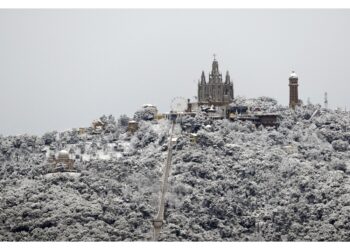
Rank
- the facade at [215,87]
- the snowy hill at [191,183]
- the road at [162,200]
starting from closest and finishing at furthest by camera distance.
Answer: the road at [162,200]
the snowy hill at [191,183]
the facade at [215,87]

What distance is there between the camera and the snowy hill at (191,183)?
105125 millimetres

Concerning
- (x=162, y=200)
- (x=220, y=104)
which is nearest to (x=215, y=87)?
(x=220, y=104)

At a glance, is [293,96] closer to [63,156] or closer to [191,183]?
[191,183]

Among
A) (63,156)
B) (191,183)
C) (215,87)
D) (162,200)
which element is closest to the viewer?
(162,200)

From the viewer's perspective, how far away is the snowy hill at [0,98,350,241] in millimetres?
105125

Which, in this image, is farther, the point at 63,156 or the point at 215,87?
the point at 215,87

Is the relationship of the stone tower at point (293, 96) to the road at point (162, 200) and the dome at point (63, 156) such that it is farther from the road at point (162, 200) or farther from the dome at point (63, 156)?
the dome at point (63, 156)

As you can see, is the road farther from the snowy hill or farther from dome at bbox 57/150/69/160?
dome at bbox 57/150/69/160

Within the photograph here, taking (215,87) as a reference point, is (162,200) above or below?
below

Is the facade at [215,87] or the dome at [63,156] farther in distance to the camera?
the facade at [215,87]

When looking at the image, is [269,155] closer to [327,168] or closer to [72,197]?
[327,168]

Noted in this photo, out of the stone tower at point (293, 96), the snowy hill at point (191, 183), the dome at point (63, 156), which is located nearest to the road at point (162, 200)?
the snowy hill at point (191, 183)

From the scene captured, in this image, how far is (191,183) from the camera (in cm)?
11194

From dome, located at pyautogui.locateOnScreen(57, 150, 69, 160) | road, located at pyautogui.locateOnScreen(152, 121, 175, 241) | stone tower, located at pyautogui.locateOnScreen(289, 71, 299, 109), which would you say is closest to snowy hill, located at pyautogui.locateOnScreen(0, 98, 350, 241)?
road, located at pyautogui.locateOnScreen(152, 121, 175, 241)
